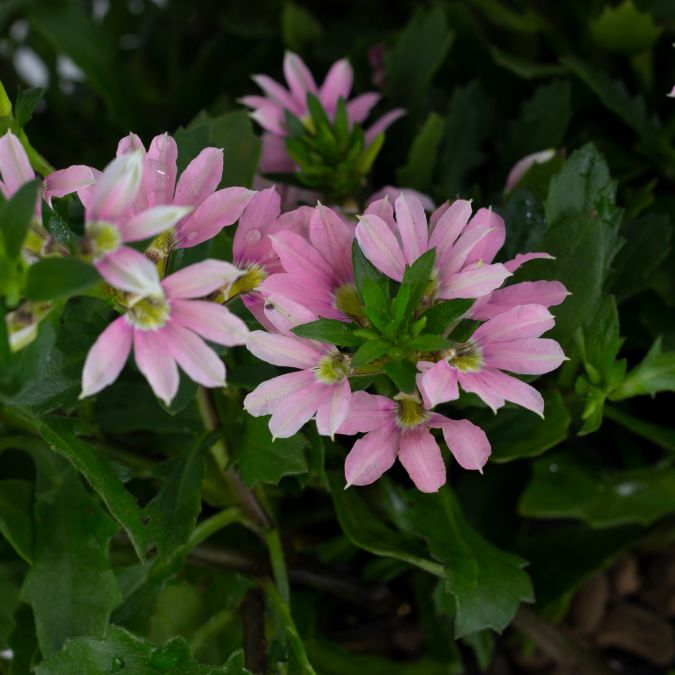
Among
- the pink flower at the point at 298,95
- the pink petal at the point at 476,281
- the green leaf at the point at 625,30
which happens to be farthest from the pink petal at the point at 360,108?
the pink petal at the point at 476,281

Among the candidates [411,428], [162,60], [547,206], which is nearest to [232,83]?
[162,60]

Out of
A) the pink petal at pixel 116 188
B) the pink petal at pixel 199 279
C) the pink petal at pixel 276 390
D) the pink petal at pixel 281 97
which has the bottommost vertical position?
the pink petal at pixel 276 390

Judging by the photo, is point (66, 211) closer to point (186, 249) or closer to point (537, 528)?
point (186, 249)

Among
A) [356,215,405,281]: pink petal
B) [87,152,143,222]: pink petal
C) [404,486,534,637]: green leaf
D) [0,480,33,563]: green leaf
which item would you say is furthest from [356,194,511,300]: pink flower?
[0,480,33,563]: green leaf

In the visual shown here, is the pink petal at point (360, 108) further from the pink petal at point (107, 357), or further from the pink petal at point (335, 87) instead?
the pink petal at point (107, 357)

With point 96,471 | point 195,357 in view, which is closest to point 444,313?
point 195,357

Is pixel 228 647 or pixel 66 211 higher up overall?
pixel 66 211
